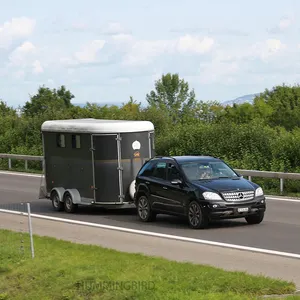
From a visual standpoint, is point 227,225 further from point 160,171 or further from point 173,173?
point 160,171

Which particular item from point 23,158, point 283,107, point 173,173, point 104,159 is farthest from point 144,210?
point 283,107

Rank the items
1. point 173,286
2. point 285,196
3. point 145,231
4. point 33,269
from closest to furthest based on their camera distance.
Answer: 1. point 173,286
2. point 33,269
3. point 145,231
4. point 285,196

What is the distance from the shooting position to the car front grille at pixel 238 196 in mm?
20344

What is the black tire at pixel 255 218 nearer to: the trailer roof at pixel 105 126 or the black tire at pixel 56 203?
the trailer roof at pixel 105 126

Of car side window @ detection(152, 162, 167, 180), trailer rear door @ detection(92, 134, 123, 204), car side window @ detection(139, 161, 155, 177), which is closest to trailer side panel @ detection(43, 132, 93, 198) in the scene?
trailer rear door @ detection(92, 134, 123, 204)

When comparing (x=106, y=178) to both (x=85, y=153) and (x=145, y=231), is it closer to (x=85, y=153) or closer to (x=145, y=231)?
(x=85, y=153)

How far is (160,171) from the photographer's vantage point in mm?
22359

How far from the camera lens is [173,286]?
490 inches

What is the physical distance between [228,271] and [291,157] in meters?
17.6

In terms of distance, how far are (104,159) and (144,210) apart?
212 centimetres

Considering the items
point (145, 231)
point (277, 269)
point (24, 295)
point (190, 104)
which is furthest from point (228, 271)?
point (190, 104)

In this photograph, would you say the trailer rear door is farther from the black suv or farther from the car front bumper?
the car front bumper

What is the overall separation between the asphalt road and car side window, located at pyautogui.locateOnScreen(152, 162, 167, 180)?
3.74 ft

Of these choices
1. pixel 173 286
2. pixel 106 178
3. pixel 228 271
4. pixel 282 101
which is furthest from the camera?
pixel 282 101
